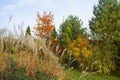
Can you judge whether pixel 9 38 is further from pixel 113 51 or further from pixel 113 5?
pixel 113 5

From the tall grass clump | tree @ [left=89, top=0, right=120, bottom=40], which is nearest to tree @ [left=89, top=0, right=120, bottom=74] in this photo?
tree @ [left=89, top=0, right=120, bottom=40]

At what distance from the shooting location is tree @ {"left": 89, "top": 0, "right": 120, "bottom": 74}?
28344 mm

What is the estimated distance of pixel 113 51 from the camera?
28.6 meters

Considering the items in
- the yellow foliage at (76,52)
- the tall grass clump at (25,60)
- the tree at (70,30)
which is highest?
the tree at (70,30)

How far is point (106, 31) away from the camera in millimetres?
29250

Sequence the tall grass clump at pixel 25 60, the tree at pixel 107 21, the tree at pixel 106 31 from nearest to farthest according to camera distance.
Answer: the tall grass clump at pixel 25 60 → the tree at pixel 106 31 → the tree at pixel 107 21

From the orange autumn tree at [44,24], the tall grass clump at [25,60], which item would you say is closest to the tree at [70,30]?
the orange autumn tree at [44,24]

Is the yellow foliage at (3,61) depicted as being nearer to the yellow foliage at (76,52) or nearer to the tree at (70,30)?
the yellow foliage at (76,52)

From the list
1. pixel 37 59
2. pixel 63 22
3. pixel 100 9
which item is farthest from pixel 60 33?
pixel 37 59

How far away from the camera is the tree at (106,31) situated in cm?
2834

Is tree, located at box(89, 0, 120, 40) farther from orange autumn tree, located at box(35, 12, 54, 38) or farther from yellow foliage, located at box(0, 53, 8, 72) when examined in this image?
yellow foliage, located at box(0, 53, 8, 72)

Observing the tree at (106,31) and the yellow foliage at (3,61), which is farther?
the tree at (106,31)

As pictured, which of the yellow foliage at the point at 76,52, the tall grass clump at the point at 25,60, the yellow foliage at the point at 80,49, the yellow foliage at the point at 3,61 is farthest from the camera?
the yellow foliage at the point at 80,49

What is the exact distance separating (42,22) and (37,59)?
95.0 ft
